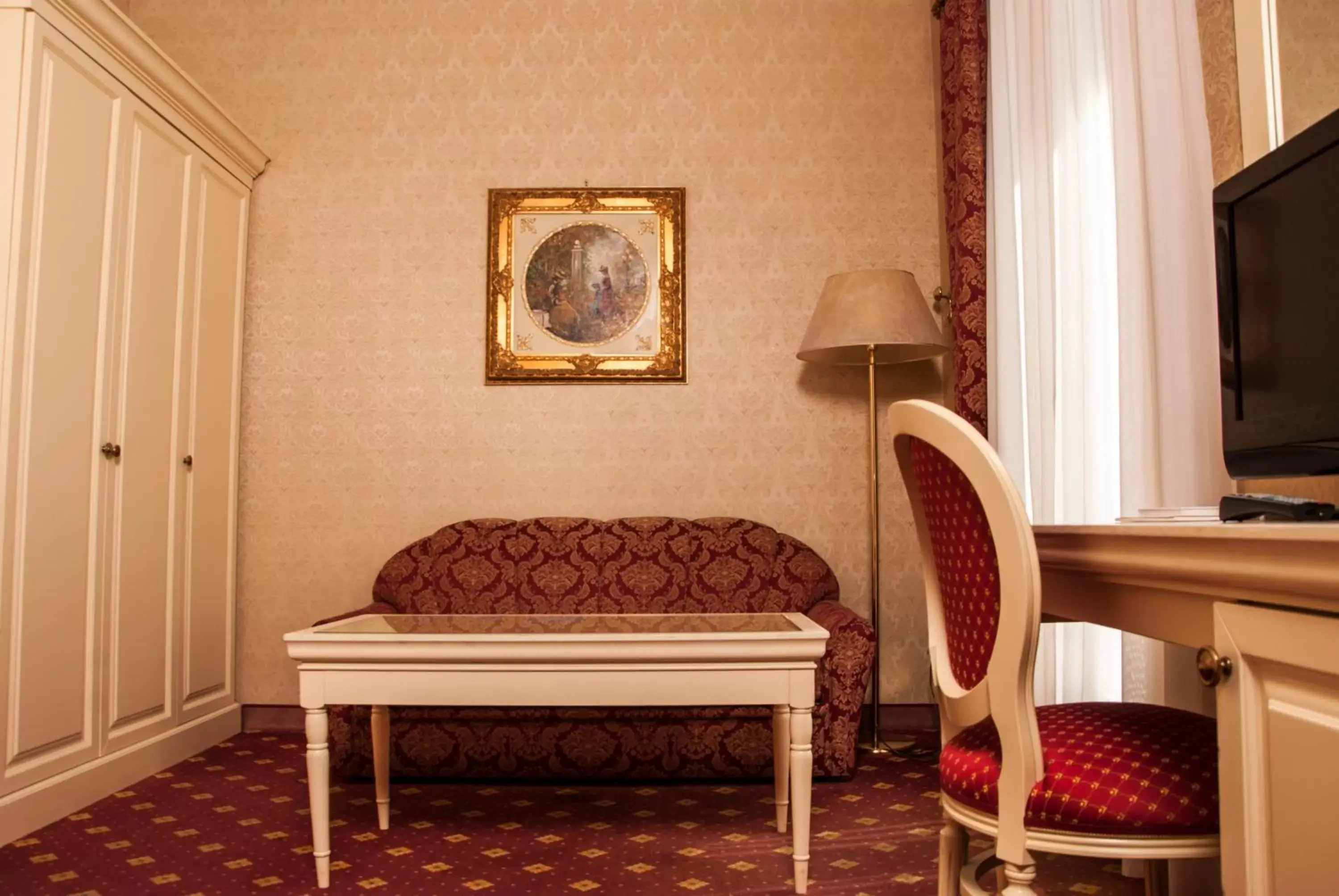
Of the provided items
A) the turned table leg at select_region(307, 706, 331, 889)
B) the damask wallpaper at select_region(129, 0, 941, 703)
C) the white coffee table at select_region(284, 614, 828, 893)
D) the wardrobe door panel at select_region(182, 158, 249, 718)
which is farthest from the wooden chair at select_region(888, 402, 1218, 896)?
the wardrobe door panel at select_region(182, 158, 249, 718)

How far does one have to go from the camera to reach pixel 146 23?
15.1ft

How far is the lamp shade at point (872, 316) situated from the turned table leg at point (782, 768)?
153 centimetres

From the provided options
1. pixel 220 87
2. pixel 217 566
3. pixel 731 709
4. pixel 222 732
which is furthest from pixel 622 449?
pixel 220 87

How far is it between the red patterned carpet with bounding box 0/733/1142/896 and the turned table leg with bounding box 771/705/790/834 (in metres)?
0.05

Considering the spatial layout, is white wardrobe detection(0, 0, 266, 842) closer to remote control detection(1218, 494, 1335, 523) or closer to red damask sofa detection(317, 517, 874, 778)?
red damask sofa detection(317, 517, 874, 778)

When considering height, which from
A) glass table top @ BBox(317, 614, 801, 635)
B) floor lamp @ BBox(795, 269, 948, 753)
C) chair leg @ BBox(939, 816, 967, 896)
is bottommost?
chair leg @ BBox(939, 816, 967, 896)

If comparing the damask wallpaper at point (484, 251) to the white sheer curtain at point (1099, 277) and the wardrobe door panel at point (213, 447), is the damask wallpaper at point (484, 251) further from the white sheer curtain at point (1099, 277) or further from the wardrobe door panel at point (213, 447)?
the white sheer curtain at point (1099, 277)

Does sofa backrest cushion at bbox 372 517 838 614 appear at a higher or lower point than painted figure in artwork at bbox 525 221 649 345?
lower

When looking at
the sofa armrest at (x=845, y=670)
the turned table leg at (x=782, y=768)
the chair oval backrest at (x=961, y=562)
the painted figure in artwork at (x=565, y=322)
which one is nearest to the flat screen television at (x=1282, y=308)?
the chair oval backrest at (x=961, y=562)

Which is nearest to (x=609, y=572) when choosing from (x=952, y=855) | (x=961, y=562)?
(x=952, y=855)

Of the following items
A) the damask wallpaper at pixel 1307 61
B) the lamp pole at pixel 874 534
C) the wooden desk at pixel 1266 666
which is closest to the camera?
the wooden desk at pixel 1266 666

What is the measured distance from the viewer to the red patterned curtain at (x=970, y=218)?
3717 millimetres

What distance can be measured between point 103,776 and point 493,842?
1.41m

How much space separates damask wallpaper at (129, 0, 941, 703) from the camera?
440cm
